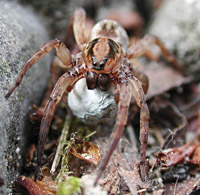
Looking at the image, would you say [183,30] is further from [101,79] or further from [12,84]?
[12,84]

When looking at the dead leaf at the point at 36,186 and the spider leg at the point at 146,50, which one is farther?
the spider leg at the point at 146,50

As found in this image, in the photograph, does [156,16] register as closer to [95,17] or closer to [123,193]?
[95,17]

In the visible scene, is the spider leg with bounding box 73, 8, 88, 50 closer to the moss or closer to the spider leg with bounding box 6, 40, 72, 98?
the spider leg with bounding box 6, 40, 72, 98

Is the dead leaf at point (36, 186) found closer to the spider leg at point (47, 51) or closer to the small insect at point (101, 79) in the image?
the small insect at point (101, 79)

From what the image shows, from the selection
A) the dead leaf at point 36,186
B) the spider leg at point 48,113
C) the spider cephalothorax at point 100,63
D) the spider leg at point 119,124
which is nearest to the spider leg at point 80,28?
the spider cephalothorax at point 100,63

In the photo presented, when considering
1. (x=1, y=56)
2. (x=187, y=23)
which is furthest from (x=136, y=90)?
(x=187, y=23)

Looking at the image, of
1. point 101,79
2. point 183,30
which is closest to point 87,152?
point 101,79
